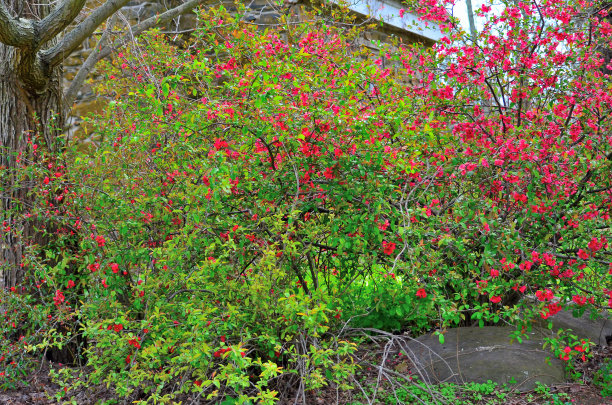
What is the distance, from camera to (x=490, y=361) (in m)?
3.60

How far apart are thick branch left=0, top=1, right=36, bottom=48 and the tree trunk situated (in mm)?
313

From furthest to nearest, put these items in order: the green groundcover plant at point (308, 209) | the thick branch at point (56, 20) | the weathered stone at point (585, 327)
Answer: the weathered stone at point (585, 327), the thick branch at point (56, 20), the green groundcover plant at point (308, 209)

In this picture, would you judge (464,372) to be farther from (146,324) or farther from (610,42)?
(610,42)

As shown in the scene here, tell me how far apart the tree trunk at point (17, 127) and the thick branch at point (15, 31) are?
31 centimetres

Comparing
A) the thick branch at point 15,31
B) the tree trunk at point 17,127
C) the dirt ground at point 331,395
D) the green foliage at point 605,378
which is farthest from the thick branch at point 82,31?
the green foliage at point 605,378

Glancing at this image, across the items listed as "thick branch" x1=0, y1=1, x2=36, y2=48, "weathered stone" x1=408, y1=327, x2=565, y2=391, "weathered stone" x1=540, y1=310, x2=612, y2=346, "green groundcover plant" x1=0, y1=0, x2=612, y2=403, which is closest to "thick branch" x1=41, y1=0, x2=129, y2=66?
"thick branch" x1=0, y1=1, x2=36, y2=48

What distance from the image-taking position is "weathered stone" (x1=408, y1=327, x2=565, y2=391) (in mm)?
3506

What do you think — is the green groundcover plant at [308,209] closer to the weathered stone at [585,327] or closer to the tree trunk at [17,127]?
the tree trunk at [17,127]

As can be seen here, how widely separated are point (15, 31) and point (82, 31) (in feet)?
1.55

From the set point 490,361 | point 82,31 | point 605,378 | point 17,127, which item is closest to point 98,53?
point 82,31

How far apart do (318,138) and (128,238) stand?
1.24m

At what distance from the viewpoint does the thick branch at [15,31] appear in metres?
3.42

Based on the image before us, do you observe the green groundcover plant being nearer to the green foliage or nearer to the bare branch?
the green foliage

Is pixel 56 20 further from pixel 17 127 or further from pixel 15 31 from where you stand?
pixel 17 127
